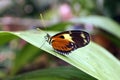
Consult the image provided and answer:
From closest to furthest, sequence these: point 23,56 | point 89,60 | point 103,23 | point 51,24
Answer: point 89,60, point 23,56, point 103,23, point 51,24

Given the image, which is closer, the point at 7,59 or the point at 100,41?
the point at 100,41

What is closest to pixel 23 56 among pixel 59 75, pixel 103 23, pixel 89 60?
pixel 103 23

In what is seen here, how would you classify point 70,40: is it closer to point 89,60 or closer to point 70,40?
point 70,40

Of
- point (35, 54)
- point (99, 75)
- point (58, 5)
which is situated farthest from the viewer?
point (58, 5)

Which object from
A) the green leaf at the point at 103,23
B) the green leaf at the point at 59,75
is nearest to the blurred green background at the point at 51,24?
the green leaf at the point at 103,23

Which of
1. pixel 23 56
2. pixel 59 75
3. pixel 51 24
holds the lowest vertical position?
pixel 51 24

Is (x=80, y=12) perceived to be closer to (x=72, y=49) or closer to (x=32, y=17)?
(x=32, y=17)

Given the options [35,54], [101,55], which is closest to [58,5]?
[35,54]

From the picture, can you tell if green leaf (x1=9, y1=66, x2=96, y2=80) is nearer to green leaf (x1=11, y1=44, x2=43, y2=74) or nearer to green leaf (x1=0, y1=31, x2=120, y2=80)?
green leaf (x1=0, y1=31, x2=120, y2=80)
